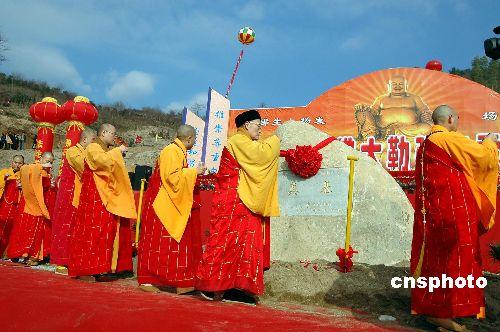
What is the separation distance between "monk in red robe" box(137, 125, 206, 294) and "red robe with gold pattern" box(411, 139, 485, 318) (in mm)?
2126

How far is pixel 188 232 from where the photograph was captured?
482cm

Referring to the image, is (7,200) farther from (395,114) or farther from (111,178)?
(395,114)

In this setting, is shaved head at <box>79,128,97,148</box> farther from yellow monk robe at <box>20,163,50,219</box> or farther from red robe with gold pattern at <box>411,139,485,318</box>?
red robe with gold pattern at <box>411,139,485,318</box>

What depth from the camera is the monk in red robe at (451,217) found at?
3.24 metres

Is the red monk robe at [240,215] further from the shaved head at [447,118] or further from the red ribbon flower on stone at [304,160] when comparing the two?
the red ribbon flower on stone at [304,160]

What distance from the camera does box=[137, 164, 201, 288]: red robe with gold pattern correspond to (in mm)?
4629

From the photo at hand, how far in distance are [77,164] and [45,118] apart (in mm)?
4693

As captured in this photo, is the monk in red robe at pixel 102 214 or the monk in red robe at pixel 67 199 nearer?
the monk in red robe at pixel 102 214

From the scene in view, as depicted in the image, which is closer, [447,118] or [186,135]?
[447,118]

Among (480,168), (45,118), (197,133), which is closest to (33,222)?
(45,118)

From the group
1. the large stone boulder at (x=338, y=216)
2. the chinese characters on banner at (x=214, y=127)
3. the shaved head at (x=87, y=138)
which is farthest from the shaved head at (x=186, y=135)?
the chinese characters on banner at (x=214, y=127)

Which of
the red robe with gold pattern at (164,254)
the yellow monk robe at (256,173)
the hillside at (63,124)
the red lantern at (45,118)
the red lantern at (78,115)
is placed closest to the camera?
the yellow monk robe at (256,173)

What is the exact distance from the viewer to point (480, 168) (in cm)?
344

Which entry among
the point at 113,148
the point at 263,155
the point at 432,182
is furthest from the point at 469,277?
the point at 113,148
